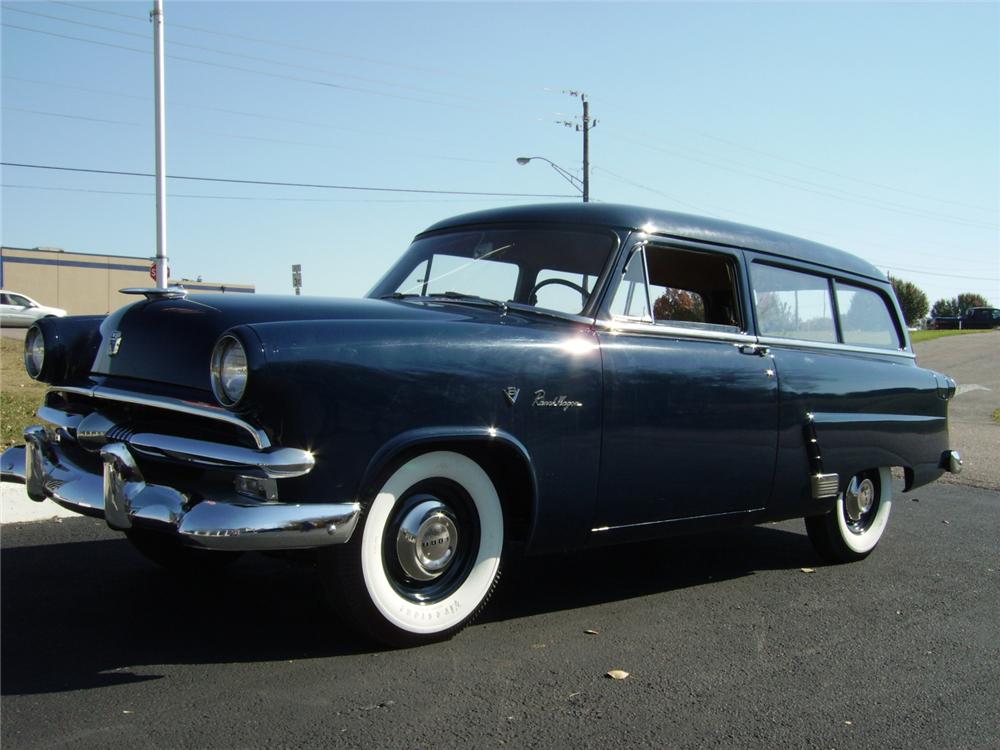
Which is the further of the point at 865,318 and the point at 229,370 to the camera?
the point at 865,318

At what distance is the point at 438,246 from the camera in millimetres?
4895

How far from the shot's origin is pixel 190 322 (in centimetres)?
349

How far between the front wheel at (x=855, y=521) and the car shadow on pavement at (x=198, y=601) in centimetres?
18

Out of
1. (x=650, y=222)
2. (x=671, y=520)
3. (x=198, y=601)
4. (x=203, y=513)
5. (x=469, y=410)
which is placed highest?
(x=650, y=222)

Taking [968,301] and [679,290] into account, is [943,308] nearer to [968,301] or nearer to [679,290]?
[968,301]

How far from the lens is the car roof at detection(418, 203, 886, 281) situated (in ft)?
14.6

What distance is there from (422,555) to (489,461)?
46cm

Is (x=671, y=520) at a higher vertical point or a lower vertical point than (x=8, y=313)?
lower

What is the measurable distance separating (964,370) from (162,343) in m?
26.2

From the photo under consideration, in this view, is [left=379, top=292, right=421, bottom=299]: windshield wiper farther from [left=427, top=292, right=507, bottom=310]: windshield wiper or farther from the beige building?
the beige building

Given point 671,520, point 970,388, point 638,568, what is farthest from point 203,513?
point 970,388

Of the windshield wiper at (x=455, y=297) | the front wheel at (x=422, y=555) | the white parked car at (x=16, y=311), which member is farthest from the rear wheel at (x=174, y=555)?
the white parked car at (x=16, y=311)

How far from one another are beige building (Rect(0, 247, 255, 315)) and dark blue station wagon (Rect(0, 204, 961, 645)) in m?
43.1

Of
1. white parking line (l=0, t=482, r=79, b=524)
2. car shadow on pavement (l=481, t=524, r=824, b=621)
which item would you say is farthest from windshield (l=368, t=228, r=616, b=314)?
white parking line (l=0, t=482, r=79, b=524)
